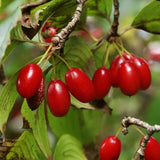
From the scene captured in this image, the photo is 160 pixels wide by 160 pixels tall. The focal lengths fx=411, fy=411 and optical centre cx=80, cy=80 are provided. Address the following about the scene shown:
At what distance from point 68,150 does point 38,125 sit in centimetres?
14

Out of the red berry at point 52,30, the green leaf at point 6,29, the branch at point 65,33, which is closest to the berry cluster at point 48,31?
the red berry at point 52,30

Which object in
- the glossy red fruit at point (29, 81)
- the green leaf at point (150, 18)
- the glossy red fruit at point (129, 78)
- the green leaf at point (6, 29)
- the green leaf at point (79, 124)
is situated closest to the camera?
the green leaf at point (6, 29)

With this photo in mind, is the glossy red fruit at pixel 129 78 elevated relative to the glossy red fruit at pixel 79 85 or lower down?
lower down

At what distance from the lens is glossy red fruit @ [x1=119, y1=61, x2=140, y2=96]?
4.25 feet

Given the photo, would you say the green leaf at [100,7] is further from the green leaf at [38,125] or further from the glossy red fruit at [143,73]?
the green leaf at [38,125]

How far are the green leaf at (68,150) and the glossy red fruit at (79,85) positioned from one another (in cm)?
25

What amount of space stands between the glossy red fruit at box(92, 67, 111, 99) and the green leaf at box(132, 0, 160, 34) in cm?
25

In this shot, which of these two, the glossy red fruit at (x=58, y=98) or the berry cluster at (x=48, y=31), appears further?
the berry cluster at (x=48, y=31)

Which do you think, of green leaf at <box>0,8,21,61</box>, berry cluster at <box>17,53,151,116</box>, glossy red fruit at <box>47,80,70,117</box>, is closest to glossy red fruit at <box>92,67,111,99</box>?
berry cluster at <box>17,53,151,116</box>

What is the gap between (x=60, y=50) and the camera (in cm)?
124

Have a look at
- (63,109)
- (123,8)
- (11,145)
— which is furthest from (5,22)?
(123,8)

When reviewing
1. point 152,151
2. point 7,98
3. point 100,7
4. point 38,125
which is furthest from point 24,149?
point 100,7

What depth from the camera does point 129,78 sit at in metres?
1.29

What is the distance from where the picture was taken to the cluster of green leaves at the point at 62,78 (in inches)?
44.7
